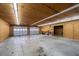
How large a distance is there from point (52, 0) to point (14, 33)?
15737 millimetres

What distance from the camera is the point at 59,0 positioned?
10.1ft

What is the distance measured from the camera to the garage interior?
463cm

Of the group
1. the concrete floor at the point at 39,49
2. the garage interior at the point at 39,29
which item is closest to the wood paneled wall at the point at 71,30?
the garage interior at the point at 39,29

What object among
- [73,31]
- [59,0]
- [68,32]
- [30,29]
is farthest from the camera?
[30,29]

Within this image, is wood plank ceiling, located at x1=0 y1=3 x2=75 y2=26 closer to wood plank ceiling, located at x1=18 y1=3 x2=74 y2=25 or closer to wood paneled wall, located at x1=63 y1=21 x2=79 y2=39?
wood plank ceiling, located at x1=18 y1=3 x2=74 y2=25

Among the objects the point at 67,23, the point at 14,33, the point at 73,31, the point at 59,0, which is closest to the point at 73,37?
the point at 73,31

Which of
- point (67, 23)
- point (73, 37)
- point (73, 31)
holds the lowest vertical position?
point (73, 37)

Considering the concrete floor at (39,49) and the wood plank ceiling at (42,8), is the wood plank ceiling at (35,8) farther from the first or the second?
the concrete floor at (39,49)

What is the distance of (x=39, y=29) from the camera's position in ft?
70.6

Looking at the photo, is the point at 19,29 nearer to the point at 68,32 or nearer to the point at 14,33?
the point at 14,33

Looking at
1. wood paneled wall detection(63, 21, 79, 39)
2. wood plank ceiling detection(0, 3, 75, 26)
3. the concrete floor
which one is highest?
wood plank ceiling detection(0, 3, 75, 26)

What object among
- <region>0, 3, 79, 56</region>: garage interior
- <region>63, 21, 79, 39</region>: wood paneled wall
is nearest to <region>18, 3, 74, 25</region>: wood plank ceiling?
<region>0, 3, 79, 56</region>: garage interior

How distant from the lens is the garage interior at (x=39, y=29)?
463 cm

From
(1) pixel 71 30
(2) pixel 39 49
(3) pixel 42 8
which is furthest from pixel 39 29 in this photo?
(3) pixel 42 8
